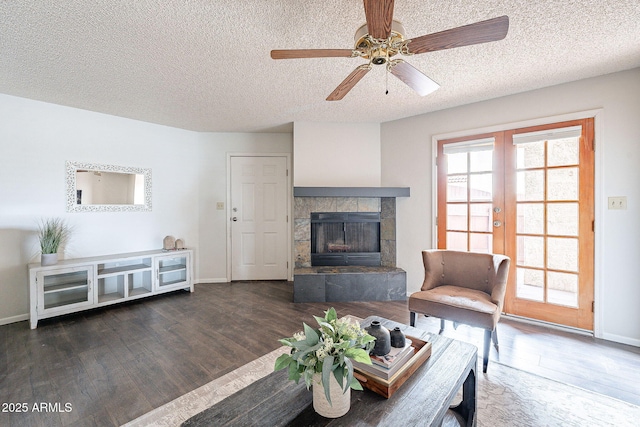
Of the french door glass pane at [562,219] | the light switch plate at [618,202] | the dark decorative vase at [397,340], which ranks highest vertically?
the light switch plate at [618,202]

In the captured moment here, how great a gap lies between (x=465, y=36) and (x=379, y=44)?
16.5 inches

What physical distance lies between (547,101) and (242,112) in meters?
3.40

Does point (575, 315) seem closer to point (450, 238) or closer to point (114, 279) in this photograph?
point (450, 238)

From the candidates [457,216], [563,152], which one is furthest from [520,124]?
[457,216]

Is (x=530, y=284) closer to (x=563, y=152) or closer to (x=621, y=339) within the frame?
(x=621, y=339)

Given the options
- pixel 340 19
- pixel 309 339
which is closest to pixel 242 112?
pixel 340 19

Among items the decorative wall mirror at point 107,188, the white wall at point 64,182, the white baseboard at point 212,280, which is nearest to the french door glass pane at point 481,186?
the white baseboard at point 212,280

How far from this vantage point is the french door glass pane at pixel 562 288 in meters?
2.60

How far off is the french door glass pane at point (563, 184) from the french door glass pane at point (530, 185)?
65 millimetres

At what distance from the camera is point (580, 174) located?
2568 mm

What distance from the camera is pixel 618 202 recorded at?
7.86 feet

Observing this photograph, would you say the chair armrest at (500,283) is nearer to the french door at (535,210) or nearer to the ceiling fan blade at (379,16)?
the french door at (535,210)

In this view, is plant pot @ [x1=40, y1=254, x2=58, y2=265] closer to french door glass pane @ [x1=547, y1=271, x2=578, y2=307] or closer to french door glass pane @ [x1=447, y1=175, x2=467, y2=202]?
french door glass pane @ [x1=447, y1=175, x2=467, y2=202]

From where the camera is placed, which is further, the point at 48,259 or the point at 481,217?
the point at 481,217
